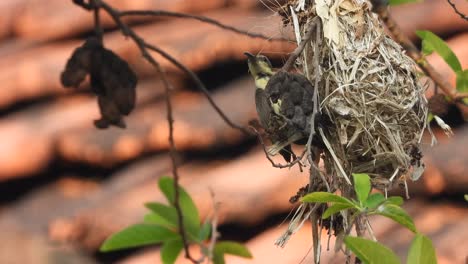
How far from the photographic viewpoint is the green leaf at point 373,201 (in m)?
0.87

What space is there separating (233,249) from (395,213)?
0.27 metres

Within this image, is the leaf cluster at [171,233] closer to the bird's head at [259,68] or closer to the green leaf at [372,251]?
the green leaf at [372,251]

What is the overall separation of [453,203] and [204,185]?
38.0 inches

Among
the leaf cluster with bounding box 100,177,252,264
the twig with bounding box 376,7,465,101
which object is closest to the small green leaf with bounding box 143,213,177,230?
the leaf cluster with bounding box 100,177,252,264

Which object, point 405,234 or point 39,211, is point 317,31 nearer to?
point 405,234

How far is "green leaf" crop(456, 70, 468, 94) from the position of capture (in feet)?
3.54

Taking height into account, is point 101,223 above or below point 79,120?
below

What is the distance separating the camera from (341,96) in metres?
1.07

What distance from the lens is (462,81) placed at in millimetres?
1083

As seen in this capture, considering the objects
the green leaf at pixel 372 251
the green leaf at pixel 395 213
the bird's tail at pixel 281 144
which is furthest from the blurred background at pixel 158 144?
the green leaf at pixel 372 251

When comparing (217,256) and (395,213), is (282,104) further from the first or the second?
(217,256)

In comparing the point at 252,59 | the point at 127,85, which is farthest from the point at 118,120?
the point at 252,59

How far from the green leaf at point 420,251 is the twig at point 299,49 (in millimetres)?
254

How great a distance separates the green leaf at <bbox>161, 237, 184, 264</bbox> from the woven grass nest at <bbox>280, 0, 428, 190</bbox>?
0.41 metres
